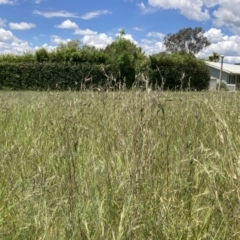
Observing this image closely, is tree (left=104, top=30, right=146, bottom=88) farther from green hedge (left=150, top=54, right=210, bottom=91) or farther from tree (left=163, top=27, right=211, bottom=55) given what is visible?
tree (left=163, top=27, right=211, bottom=55)

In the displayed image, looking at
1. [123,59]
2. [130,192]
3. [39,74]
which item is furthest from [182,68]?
[130,192]

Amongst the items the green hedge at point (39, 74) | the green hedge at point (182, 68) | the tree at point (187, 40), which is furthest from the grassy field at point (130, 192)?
the tree at point (187, 40)

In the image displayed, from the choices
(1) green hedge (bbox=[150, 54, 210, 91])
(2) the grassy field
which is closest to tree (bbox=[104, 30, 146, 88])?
(1) green hedge (bbox=[150, 54, 210, 91])

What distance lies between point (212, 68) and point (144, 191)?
47157mm

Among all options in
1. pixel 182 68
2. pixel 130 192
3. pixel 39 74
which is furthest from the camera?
pixel 182 68

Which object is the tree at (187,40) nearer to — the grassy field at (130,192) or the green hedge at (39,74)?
the green hedge at (39,74)

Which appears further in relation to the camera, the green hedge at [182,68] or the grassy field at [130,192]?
the green hedge at [182,68]

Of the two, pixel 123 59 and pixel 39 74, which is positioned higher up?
pixel 123 59

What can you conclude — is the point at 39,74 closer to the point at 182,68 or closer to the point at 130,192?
the point at 182,68

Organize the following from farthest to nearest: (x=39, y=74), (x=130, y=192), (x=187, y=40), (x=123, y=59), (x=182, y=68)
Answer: (x=187, y=40), (x=182, y=68), (x=123, y=59), (x=39, y=74), (x=130, y=192)

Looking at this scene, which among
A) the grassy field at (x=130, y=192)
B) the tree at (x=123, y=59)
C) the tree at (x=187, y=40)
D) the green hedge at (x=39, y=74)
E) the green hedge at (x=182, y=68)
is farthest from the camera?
the tree at (x=187, y=40)

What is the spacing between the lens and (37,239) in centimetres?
161

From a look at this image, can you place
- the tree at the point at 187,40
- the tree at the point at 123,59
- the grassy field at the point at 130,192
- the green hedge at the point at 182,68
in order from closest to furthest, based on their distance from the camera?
the grassy field at the point at 130,192, the tree at the point at 123,59, the green hedge at the point at 182,68, the tree at the point at 187,40

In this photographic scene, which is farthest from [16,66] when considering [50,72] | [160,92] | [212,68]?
[212,68]
